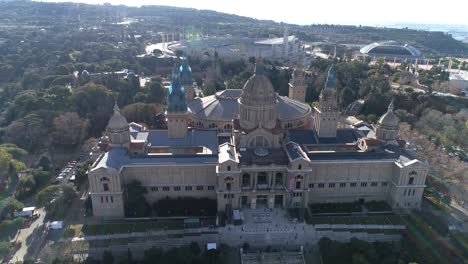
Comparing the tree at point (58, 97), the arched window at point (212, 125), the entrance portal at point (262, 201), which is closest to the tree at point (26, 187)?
the tree at point (58, 97)

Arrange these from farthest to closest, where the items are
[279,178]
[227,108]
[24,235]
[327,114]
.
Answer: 1. [227,108]
2. [327,114]
3. [279,178]
4. [24,235]

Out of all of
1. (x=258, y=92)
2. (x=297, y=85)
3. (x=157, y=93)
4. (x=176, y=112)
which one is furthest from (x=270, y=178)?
(x=157, y=93)

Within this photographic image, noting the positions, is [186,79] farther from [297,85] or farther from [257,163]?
[257,163]

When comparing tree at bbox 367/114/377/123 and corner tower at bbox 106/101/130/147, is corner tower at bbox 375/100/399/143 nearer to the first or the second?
tree at bbox 367/114/377/123

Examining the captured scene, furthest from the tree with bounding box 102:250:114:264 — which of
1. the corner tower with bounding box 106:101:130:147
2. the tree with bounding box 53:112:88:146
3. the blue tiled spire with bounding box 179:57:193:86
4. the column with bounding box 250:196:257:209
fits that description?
the blue tiled spire with bounding box 179:57:193:86

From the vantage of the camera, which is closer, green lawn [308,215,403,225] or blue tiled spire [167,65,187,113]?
green lawn [308,215,403,225]

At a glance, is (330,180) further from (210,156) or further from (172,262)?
(172,262)
